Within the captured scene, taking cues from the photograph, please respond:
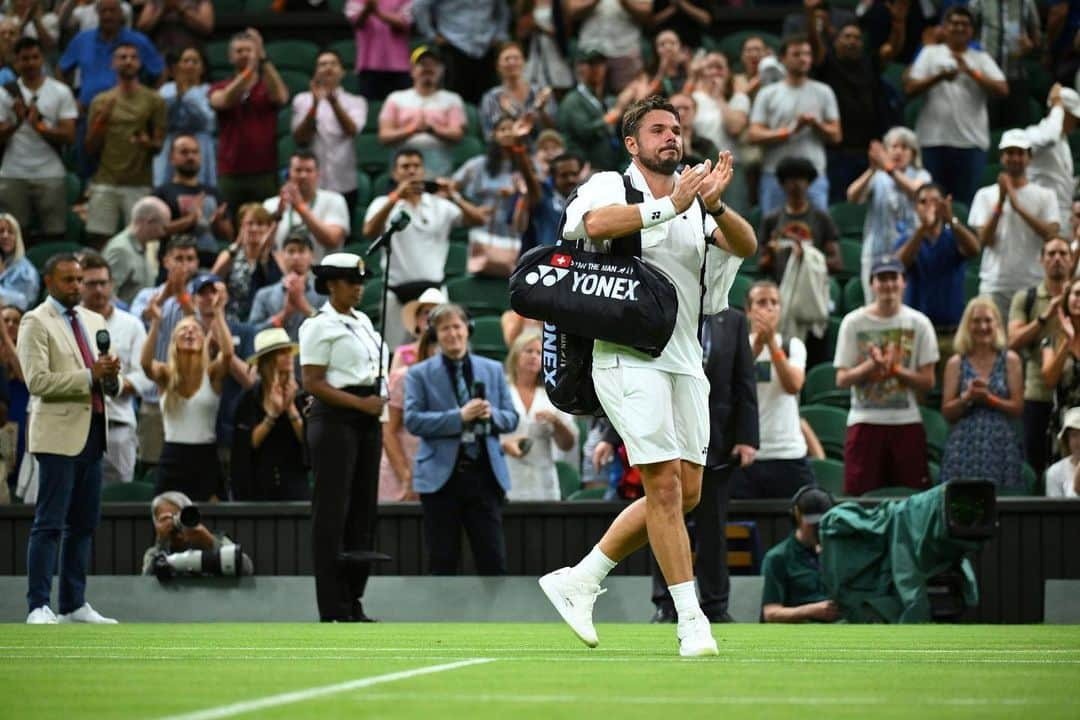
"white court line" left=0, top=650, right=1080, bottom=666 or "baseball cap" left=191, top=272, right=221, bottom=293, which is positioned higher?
"baseball cap" left=191, top=272, right=221, bottom=293

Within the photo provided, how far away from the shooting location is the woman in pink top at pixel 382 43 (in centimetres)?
1691

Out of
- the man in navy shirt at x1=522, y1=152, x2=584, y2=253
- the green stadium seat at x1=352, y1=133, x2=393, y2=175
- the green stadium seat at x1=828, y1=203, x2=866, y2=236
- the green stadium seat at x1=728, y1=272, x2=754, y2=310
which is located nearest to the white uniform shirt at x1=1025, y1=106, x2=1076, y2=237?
the green stadium seat at x1=828, y1=203, x2=866, y2=236

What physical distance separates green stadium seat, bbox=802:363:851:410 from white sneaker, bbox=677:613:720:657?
7243 millimetres

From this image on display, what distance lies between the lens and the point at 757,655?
255 inches

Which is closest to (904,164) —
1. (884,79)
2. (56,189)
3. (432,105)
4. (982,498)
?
(884,79)

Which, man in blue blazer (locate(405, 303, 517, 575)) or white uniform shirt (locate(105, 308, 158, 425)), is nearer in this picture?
man in blue blazer (locate(405, 303, 517, 575))

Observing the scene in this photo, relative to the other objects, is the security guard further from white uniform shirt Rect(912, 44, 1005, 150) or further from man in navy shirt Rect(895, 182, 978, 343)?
white uniform shirt Rect(912, 44, 1005, 150)

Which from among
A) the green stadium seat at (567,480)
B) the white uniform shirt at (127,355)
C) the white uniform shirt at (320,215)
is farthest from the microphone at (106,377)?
the white uniform shirt at (320,215)

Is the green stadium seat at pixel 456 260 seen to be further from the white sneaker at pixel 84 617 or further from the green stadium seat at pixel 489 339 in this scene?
the white sneaker at pixel 84 617

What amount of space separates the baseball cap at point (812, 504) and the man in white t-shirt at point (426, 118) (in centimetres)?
625

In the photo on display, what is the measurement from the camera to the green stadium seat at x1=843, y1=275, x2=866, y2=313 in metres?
14.3

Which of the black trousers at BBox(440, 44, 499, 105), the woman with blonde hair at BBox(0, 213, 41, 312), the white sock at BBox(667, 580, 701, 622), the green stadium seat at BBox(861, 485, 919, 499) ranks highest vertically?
the black trousers at BBox(440, 44, 499, 105)

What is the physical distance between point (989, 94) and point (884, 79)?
3.81ft

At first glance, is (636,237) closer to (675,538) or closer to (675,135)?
(675,135)
